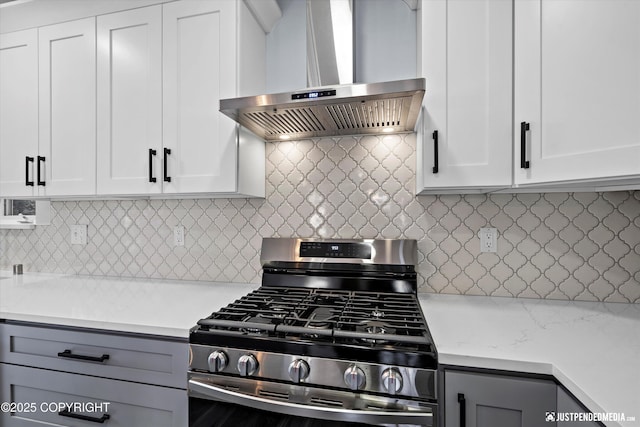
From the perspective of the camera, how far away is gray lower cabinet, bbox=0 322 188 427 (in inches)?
43.6

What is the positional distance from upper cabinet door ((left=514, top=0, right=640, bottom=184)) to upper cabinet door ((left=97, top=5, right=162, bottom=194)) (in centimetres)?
159

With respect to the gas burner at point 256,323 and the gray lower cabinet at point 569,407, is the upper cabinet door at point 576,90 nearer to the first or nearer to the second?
the gray lower cabinet at point 569,407

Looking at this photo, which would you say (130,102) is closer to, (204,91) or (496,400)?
(204,91)

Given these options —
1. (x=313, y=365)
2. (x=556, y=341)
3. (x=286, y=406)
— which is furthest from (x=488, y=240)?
(x=286, y=406)

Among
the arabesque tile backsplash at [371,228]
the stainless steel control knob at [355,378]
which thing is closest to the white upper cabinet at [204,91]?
the arabesque tile backsplash at [371,228]

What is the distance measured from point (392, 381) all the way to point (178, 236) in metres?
1.52

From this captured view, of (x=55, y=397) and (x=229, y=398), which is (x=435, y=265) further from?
(x=55, y=397)

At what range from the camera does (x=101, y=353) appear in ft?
3.90

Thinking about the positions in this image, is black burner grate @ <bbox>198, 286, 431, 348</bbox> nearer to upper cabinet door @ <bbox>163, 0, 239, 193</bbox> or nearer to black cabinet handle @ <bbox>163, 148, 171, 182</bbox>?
upper cabinet door @ <bbox>163, 0, 239, 193</bbox>

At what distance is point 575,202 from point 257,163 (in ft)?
5.05

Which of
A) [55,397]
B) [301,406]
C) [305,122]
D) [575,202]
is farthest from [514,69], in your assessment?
[55,397]

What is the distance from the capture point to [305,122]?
1.48m

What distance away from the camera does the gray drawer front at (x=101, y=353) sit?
3.63 ft

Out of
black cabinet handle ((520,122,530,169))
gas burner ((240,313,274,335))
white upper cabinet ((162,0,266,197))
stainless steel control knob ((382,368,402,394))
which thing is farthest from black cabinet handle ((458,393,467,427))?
white upper cabinet ((162,0,266,197))
